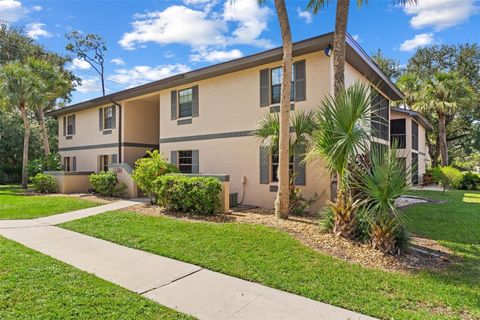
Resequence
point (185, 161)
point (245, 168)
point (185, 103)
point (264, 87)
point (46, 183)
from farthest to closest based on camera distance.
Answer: point (46, 183)
point (185, 161)
point (185, 103)
point (245, 168)
point (264, 87)

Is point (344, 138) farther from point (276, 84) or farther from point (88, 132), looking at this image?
point (88, 132)

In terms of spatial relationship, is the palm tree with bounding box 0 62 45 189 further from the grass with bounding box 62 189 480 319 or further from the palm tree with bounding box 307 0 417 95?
the palm tree with bounding box 307 0 417 95

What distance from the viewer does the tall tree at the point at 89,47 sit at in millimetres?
34697

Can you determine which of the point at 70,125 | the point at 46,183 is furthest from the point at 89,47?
the point at 46,183

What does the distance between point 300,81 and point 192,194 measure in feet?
17.7

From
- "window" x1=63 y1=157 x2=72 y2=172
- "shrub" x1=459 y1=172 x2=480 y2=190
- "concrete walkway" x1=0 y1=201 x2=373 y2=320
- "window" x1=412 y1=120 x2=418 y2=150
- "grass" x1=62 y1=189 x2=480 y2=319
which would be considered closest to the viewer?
"concrete walkway" x1=0 y1=201 x2=373 y2=320

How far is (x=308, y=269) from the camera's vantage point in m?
5.06

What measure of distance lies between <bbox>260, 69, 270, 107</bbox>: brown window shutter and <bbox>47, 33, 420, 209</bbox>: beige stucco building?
38mm

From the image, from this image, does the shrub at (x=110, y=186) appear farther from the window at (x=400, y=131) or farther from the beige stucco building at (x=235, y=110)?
the window at (x=400, y=131)

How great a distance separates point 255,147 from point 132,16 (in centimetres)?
920

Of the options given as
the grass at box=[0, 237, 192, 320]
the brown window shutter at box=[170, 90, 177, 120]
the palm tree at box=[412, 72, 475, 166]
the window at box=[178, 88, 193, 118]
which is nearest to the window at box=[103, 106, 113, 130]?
the brown window shutter at box=[170, 90, 177, 120]

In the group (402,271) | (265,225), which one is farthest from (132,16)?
(402,271)

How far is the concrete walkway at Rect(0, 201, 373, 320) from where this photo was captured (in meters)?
3.75

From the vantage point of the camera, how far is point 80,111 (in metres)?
20.5
